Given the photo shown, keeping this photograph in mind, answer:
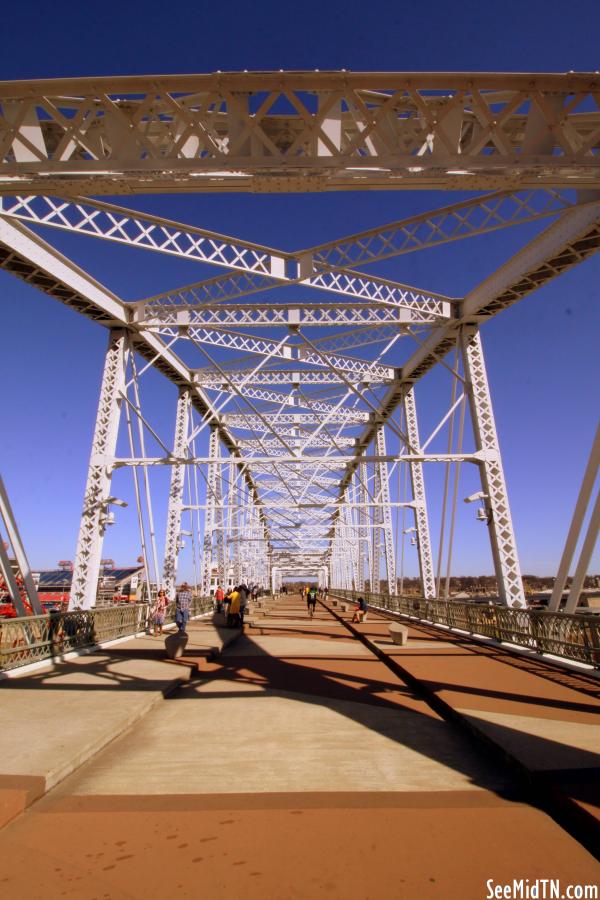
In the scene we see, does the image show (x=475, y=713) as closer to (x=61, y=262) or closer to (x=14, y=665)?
(x=14, y=665)

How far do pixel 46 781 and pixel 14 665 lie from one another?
5936 millimetres

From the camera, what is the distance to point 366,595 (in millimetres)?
36562

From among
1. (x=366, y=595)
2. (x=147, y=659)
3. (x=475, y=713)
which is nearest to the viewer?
(x=475, y=713)

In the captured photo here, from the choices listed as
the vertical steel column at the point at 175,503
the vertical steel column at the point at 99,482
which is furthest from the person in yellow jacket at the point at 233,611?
the vertical steel column at the point at 99,482

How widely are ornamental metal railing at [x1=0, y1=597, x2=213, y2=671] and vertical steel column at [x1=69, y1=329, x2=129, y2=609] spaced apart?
1181mm

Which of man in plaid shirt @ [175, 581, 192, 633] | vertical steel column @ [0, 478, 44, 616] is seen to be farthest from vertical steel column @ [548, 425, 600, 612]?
vertical steel column @ [0, 478, 44, 616]

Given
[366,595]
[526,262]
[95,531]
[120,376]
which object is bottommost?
[366,595]

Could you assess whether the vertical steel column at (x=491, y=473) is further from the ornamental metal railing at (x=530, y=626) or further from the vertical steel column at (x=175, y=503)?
the vertical steel column at (x=175, y=503)

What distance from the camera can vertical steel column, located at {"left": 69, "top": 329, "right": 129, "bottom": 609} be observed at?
15102 mm

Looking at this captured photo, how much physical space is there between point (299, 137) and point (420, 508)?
18.6 meters

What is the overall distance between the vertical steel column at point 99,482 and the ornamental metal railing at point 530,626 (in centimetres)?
1047

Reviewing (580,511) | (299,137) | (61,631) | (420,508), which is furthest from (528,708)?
(420,508)

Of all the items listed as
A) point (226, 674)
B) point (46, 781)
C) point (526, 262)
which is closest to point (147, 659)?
point (226, 674)

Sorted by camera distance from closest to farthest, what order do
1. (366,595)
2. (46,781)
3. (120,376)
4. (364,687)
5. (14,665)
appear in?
(46,781)
(364,687)
(14,665)
(120,376)
(366,595)
